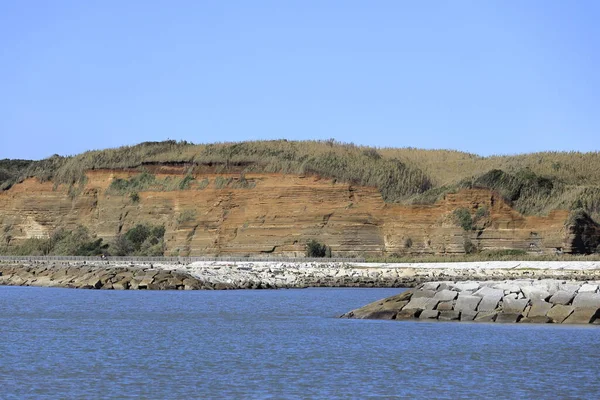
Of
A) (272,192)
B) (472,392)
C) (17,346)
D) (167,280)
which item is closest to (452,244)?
(272,192)

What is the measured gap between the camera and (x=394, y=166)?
7375 centimetres

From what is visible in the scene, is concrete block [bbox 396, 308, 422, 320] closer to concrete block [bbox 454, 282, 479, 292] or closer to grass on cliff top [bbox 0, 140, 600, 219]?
concrete block [bbox 454, 282, 479, 292]

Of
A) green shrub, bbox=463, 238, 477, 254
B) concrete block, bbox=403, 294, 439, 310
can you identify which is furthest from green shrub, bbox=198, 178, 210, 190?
concrete block, bbox=403, 294, 439, 310

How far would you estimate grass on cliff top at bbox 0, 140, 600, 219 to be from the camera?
211ft

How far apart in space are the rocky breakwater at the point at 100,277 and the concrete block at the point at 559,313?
75.0 feet

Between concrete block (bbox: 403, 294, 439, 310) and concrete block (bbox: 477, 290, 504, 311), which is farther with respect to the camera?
concrete block (bbox: 403, 294, 439, 310)

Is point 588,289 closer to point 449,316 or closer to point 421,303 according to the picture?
point 449,316

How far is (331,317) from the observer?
32094 mm

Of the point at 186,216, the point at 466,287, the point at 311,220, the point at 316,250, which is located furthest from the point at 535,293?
the point at 186,216

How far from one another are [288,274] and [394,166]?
24017 mm

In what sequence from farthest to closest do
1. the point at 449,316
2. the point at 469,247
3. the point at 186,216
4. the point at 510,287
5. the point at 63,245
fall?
the point at 63,245 < the point at 186,216 < the point at 469,247 < the point at 449,316 < the point at 510,287

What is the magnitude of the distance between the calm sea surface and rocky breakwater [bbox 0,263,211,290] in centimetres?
1284

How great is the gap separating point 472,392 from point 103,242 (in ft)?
207

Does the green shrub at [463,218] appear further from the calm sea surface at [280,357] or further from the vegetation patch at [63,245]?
the calm sea surface at [280,357]
